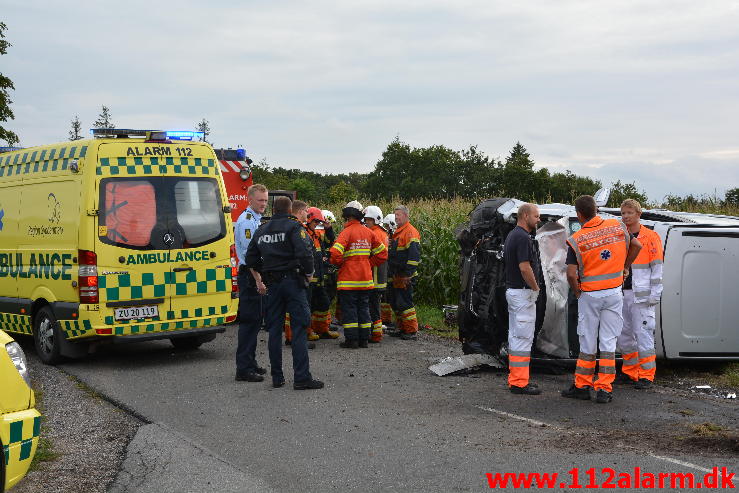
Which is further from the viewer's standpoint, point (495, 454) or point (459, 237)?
point (459, 237)

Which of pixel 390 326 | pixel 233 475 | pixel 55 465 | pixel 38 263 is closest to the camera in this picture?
pixel 233 475

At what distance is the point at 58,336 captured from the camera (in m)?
9.34

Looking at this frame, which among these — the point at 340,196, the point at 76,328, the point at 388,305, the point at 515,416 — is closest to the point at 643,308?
the point at 515,416

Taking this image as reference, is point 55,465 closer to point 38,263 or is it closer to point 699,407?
point 38,263

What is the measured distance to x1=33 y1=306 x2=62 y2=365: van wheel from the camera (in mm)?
9398

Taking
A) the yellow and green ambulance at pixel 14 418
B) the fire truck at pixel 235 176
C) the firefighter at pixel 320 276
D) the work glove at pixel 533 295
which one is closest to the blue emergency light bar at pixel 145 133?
the firefighter at pixel 320 276

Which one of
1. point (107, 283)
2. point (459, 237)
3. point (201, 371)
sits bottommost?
point (201, 371)

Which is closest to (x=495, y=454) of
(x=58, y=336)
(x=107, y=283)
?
(x=107, y=283)

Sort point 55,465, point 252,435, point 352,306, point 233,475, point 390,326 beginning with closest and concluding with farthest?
1. point 233,475
2. point 55,465
3. point 252,435
4. point 352,306
5. point 390,326

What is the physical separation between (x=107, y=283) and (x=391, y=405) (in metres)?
3.73

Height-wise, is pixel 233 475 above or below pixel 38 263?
below

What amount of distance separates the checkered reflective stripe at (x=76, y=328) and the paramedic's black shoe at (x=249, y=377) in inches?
71.0

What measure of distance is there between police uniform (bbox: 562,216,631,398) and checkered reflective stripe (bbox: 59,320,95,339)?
17.2ft

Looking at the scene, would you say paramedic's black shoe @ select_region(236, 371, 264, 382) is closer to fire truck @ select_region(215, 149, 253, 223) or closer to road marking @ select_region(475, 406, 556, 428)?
road marking @ select_region(475, 406, 556, 428)
